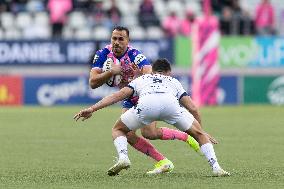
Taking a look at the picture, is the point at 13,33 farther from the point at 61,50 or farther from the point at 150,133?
the point at 150,133

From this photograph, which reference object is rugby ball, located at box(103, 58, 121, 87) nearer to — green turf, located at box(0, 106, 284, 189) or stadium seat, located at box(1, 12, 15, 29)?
green turf, located at box(0, 106, 284, 189)

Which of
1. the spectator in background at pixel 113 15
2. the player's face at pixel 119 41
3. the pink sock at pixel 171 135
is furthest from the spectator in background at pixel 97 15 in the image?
the player's face at pixel 119 41

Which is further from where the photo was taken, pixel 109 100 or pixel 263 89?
pixel 263 89

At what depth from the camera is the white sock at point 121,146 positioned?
11203 millimetres

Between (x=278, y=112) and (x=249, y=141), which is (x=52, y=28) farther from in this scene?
(x=249, y=141)

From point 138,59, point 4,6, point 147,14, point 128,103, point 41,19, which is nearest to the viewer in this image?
point 138,59

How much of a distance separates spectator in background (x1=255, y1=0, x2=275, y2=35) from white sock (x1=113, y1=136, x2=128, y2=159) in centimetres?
2135

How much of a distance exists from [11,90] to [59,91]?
59.0 inches

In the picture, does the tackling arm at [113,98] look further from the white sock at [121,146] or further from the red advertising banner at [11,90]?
the red advertising banner at [11,90]

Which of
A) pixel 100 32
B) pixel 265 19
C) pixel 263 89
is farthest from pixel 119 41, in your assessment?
pixel 265 19

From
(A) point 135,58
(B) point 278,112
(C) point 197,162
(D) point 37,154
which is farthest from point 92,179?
(B) point 278,112

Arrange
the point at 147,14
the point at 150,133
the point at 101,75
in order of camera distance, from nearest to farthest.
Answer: the point at 101,75 < the point at 150,133 < the point at 147,14

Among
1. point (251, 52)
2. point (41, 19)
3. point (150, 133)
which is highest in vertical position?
point (150, 133)

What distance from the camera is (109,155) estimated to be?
589 inches
